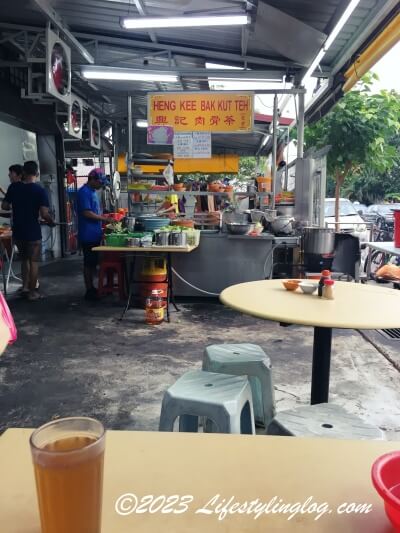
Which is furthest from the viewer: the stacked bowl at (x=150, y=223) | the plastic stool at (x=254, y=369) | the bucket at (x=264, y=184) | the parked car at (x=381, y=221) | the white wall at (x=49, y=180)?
the parked car at (x=381, y=221)

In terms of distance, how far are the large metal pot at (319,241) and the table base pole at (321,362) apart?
310 centimetres

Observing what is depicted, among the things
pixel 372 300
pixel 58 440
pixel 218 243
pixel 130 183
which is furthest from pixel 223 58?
pixel 58 440

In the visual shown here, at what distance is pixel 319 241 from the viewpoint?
543cm

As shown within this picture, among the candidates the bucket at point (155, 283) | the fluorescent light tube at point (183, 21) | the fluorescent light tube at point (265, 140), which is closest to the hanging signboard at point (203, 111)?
the fluorescent light tube at point (183, 21)

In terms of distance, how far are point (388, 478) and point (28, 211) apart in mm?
6053

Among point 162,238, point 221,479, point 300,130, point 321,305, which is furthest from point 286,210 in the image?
point 221,479

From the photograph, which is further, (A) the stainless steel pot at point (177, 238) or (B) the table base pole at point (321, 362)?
(A) the stainless steel pot at point (177, 238)

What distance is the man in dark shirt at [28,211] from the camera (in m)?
6.09

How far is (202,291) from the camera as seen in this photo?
6172mm

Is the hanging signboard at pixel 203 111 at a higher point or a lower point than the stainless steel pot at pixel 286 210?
higher

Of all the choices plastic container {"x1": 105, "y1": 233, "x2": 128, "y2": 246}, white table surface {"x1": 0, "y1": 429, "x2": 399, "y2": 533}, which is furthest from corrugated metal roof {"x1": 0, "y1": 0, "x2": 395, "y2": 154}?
white table surface {"x1": 0, "y1": 429, "x2": 399, "y2": 533}

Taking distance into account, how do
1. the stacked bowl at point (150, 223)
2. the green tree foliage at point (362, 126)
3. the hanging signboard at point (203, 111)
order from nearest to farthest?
the stacked bowl at point (150, 223)
the hanging signboard at point (203, 111)
the green tree foliage at point (362, 126)

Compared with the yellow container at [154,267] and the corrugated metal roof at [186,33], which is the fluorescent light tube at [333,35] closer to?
the corrugated metal roof at [186,33]

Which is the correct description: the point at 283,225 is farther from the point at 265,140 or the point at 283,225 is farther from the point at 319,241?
the point at 265,140
